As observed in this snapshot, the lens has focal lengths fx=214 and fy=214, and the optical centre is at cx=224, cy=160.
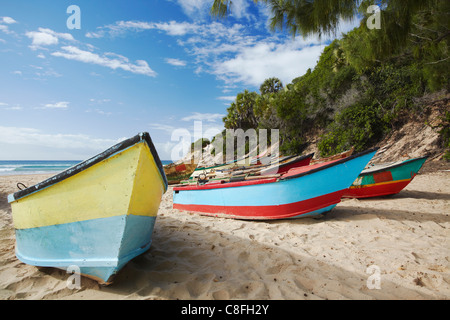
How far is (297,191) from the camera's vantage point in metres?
4.35

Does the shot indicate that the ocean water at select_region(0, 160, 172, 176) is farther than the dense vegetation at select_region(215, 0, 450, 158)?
Yes

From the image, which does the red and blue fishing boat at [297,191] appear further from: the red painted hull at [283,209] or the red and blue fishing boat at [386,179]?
the red and blue fishing boat at [386,179]

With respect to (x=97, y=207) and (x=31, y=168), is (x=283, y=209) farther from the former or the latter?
(x=31, y=168)

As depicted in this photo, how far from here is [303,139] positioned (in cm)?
1997

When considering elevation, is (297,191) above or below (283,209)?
above

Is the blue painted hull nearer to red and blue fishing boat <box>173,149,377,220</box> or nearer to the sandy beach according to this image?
the sandy beach

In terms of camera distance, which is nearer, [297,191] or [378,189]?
[297,191]

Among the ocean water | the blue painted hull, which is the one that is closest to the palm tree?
the blue painted hull

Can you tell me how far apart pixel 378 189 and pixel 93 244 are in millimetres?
7227

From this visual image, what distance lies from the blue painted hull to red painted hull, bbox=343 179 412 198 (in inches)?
244

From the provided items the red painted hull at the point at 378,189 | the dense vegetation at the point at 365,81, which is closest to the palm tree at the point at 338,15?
the dense vegetation at the point at 365,81

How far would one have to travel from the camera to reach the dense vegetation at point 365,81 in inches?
195

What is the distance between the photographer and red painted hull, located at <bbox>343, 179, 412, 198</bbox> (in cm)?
621

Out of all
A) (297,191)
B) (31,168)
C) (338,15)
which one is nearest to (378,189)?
(297,191)
